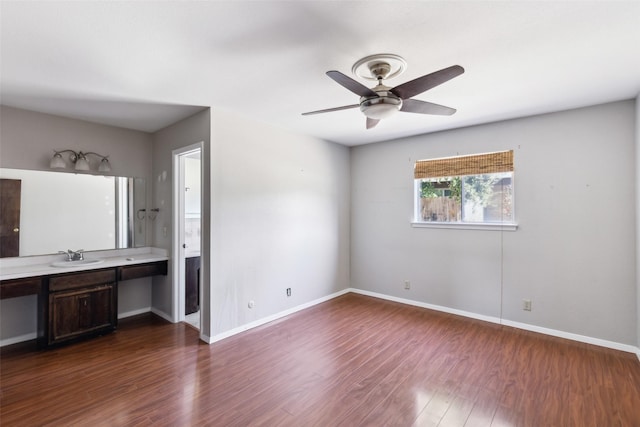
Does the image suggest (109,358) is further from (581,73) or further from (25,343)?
(581,73)

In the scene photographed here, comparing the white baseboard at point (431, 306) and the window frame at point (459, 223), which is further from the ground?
the window frame at point (459, 223)

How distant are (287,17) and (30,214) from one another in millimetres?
3437

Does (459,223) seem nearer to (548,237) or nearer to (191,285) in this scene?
(548,237)

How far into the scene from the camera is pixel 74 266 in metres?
3.08

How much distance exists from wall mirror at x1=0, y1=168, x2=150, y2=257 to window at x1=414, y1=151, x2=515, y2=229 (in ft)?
12.7

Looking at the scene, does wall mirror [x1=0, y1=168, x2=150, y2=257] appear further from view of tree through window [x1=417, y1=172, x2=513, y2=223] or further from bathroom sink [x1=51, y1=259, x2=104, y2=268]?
view of tree through window [x1=417, y1=172, x2=513, y2=223]

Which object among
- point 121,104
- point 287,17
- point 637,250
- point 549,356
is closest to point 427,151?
point 637,250

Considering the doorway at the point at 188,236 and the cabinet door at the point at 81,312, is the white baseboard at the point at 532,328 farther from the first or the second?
the cabinet door at the point at 81,312

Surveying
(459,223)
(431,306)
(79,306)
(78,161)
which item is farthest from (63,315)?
(459,223)

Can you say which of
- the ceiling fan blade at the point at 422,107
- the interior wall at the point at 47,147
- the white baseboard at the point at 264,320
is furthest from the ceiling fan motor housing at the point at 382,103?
the interior wall at the point at 47,147

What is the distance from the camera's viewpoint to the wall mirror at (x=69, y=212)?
10.2ft

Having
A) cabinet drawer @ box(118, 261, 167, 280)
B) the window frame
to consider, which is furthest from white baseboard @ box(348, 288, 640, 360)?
cabinet drawer @ box(118, 261, 167, 280)

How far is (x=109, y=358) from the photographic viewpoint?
282 cm

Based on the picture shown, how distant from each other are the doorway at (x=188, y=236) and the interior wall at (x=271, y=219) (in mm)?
345
